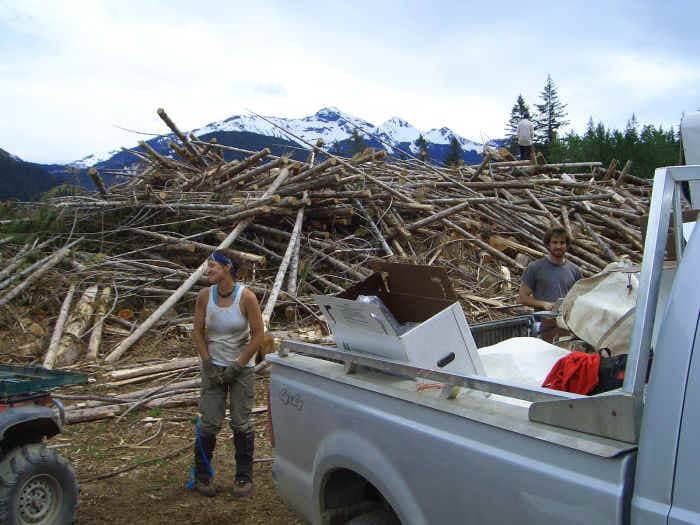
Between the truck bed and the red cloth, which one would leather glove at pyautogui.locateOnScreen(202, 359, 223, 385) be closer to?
the truck bed

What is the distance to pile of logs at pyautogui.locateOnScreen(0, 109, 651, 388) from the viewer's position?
935cm

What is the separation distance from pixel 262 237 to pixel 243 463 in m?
6.18

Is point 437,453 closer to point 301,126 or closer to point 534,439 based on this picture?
point 534,439

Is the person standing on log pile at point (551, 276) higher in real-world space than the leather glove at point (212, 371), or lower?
higher

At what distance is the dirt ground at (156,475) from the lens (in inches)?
195

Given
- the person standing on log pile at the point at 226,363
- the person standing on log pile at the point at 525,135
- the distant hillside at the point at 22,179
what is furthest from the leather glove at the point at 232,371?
the person standing on log pile at the point at 525,135

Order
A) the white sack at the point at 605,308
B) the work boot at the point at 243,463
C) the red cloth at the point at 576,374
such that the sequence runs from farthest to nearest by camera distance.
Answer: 1. the work boot at the point at 243,463
2. the white sack at the point at 605,308
3. the red cloth at the point at 576,374

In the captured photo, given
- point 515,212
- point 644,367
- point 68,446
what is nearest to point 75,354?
point 68,446

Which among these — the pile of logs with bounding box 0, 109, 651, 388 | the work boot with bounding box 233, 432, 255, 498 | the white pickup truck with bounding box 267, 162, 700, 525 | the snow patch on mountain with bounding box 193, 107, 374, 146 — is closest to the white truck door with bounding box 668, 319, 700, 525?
the white pickup truck with bounding box 267, 162, 700, 525

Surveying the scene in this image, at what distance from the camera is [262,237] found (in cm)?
1105

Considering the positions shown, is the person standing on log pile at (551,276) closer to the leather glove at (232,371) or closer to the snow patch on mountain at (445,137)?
the leather glove at (232,371)

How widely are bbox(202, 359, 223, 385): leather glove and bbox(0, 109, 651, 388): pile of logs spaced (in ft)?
7.91

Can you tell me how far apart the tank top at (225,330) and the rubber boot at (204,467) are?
0.61 meters

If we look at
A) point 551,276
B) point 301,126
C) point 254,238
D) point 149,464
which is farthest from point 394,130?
point 149,464
